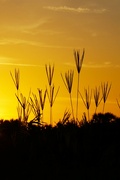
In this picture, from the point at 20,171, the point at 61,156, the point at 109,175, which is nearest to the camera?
the point at 109,175

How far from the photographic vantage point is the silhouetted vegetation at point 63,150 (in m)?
11.6

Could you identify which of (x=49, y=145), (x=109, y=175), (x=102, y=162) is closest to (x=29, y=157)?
(x=49, y=145)

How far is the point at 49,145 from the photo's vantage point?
45.5 ft

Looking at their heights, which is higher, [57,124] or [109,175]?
[57,124]

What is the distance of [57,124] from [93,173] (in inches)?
182

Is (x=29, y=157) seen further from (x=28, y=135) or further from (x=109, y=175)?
(x=109, y=175)

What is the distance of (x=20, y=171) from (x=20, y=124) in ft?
15.1

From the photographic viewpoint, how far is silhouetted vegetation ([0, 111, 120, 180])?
38.0ft

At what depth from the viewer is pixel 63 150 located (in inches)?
524

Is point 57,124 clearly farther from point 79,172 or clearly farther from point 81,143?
point 79,172

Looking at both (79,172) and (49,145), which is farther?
(49,145)

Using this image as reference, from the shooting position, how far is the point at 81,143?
1368 centimetres

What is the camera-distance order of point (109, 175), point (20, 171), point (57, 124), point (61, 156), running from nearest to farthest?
point (109, 175), point (20, 171), point (61, 156), point (57, 124)

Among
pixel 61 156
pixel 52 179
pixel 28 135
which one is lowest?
pixel 52 179
